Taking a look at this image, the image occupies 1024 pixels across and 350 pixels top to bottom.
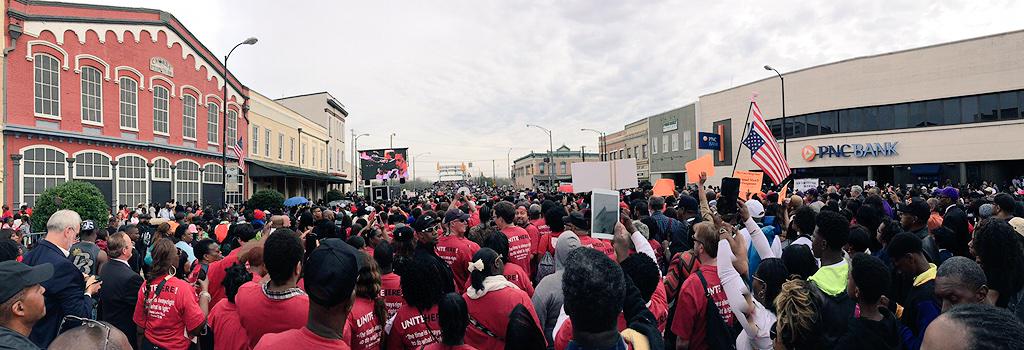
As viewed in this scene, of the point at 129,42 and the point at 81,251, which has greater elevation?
the point at 129,42

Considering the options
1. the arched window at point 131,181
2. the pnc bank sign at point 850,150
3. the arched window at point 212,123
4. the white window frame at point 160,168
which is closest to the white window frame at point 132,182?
the arched window at point 131,181

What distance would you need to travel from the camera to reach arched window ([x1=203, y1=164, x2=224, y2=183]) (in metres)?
30.5

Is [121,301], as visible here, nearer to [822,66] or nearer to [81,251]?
[81,251]

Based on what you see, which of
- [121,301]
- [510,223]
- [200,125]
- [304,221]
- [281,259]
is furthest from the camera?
[200,125]

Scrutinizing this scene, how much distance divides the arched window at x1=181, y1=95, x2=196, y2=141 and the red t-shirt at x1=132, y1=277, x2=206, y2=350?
27.9m

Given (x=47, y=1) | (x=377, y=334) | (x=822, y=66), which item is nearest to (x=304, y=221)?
(x=377, y=334)

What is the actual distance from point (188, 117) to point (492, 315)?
102ft

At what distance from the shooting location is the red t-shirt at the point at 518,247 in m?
6.25

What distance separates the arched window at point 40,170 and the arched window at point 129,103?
11.5 ft

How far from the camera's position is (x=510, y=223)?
21.9 ft

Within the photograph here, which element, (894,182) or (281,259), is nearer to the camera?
(281,259)

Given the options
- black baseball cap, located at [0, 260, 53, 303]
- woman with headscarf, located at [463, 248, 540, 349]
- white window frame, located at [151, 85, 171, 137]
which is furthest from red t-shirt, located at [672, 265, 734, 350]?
white window frame, located at [151, 85, 171, 137]

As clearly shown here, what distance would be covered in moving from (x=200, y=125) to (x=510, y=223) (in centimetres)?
2931

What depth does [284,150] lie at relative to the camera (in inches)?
1625
